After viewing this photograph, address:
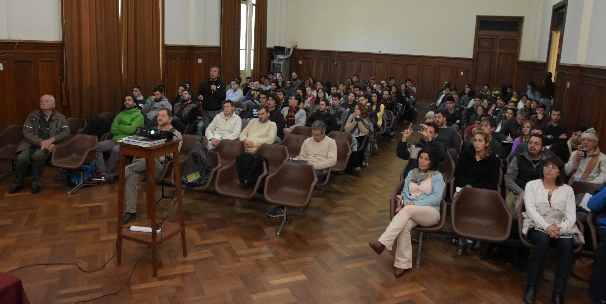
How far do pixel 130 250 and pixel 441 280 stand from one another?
290cm

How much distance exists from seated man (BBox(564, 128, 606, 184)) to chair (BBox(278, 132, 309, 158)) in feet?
11.1

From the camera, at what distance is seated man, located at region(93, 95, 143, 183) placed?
6668 mm

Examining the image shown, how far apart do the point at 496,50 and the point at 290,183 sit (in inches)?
508

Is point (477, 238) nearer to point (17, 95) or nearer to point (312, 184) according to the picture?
point (312, 184)

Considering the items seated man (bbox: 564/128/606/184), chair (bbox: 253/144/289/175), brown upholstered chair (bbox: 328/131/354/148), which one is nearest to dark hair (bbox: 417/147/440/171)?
seated man (bbox: 564/128/606/184)

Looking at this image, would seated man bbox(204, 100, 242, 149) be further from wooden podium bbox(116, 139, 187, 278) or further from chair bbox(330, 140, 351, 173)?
wooden podium bbox(116, 139, 187, 278)

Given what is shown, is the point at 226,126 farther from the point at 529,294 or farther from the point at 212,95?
the point at 529,294

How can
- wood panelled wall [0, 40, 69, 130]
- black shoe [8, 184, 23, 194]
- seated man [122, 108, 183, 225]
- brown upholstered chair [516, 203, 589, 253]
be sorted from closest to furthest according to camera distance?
brown upholstered chair [516, 203, 589, 253] → seated man [122, 108, 183, 225] → black shoe [8, 184, 23, 194] → wood panelled wall [0, 40, 69, 130]

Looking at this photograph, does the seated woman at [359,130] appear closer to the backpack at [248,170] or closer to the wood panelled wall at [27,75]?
the backpack at [248,170]

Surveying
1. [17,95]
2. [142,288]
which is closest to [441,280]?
[142,288]

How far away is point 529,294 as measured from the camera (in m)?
4.09

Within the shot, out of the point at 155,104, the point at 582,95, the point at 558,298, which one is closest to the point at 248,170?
the point at 558,298

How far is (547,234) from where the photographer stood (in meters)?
4.24

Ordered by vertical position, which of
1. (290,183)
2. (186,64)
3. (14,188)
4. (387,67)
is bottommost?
(14,188)
